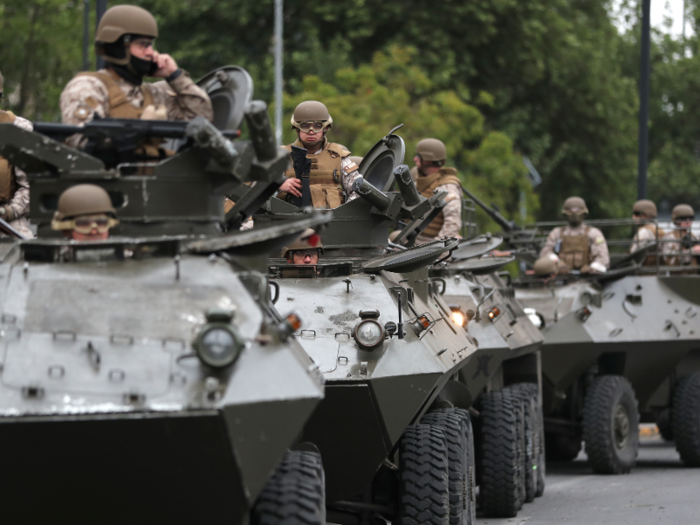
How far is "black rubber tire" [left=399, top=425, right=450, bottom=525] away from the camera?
7.88 metres

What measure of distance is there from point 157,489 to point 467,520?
3.69 meters

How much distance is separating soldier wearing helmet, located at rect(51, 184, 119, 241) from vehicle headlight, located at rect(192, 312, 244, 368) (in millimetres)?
1027

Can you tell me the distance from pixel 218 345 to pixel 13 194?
3.09 meters

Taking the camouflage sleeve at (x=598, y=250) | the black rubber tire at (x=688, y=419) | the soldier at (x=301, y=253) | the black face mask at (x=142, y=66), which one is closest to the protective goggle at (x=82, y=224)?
the black face mask at (x=142, y=66)

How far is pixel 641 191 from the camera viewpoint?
20625 millimetres

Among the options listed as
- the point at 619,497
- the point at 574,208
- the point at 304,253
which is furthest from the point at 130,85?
the point at 574,208

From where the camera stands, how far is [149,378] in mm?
5328

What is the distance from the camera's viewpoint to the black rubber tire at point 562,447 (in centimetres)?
1599

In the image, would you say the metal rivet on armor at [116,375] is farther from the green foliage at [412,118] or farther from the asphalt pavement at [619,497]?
the green foliage at [412,118]

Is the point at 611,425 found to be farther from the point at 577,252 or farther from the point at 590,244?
the point at 590,244

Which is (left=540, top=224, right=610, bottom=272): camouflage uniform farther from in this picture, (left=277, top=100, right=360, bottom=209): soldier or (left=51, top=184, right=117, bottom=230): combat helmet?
(left=51, top=184, right=117, bottom=230): combat helmet

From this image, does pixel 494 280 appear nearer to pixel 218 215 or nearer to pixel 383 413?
pixel 383 413

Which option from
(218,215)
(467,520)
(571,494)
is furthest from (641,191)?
(218,215)

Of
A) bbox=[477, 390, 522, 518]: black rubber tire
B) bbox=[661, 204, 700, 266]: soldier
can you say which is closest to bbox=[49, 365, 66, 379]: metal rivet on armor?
bbox=[477, 390, 522, 518]: black rubber tire
